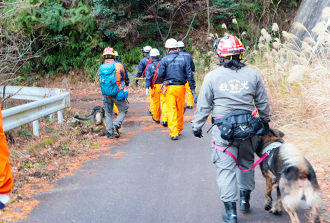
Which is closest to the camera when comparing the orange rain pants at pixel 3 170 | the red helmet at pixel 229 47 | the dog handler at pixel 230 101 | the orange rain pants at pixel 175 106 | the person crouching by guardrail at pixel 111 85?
the orange rain pants at pixel 3 170

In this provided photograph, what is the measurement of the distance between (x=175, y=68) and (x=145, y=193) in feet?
14.1

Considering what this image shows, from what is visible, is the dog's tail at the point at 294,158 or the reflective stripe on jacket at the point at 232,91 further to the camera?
the reflective stripe on jacket at the point at 232,91

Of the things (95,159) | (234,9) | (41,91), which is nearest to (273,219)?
(95,159)

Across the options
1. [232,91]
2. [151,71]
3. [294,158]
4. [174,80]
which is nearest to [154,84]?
[151,71]

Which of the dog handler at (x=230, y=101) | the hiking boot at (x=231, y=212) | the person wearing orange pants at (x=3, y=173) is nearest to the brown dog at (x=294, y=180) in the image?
the dog handler at (x=230, y=101)

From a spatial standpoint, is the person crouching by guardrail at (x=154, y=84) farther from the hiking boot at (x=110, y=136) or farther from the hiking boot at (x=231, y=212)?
the hiking boot at (x=231, y=212)

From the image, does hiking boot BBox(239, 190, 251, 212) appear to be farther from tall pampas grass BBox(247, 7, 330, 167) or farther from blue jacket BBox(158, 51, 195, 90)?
A: blue jacket BBox(158, 51, 195, 90)

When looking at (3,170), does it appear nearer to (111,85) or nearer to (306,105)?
(111,85)

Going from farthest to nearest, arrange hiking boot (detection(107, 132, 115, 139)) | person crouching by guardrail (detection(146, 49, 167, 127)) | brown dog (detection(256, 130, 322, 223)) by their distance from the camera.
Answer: person crouching by guardrail (detection(146, 49, 167, 127)), hiking boot (detection(107, 132, 115, 139)), brown dog (detection(256, 130, 322, 223))

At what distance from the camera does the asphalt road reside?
4430 millimetres

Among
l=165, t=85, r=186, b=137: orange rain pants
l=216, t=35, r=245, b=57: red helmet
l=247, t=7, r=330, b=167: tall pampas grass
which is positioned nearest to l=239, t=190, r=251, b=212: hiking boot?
l=216, t=35, r=245, b=57: red helmet

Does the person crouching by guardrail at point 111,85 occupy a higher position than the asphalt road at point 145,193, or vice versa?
the person crouching by guardrail at point 111,85

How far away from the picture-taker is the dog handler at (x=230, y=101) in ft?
13.7

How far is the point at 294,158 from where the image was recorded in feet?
12.1
